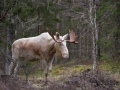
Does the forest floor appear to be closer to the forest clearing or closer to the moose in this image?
the forest clearing

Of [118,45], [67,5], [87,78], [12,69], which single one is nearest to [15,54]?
[12,69]

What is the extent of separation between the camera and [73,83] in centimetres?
959

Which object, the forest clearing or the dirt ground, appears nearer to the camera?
the dirt ground

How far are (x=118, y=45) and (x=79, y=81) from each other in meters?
5.06

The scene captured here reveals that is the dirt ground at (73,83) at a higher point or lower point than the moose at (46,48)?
lower

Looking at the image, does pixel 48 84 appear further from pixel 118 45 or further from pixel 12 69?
pixel 118 45

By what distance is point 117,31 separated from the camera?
45.1ft

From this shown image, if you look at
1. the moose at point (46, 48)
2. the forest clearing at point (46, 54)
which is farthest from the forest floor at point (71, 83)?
the moose at point (46, 48)

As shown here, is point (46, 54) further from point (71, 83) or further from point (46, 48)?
point (71, 83)

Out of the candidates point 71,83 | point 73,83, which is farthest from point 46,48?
point 71,83

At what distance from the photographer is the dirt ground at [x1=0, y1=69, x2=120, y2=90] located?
6746 millimetres

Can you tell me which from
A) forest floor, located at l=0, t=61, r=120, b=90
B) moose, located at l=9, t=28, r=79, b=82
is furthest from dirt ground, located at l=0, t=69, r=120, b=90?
moose, located at l=9, t=28, r=79, b=82

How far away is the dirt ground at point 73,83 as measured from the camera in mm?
6746

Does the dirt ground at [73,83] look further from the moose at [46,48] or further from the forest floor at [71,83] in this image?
the moose at [46,48]
